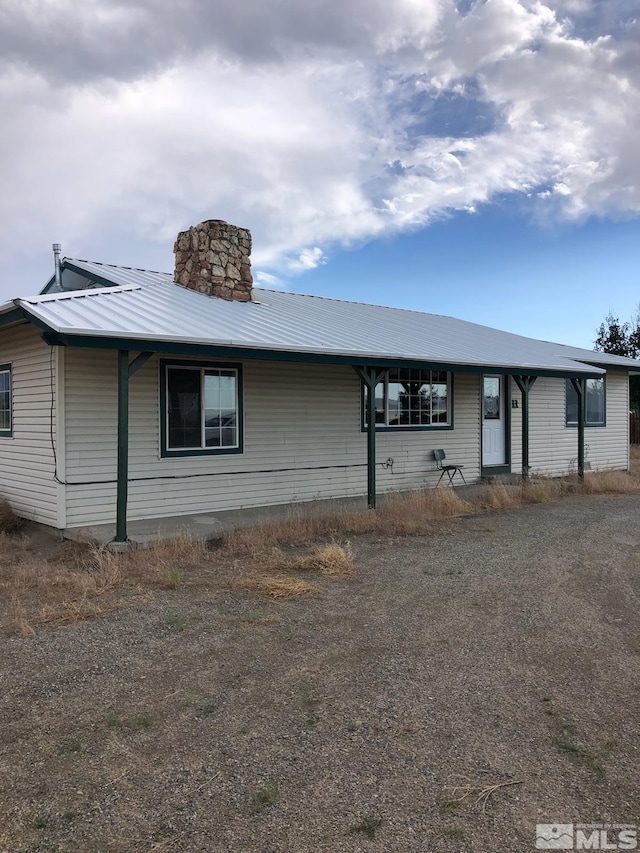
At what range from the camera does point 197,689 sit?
12.4ft

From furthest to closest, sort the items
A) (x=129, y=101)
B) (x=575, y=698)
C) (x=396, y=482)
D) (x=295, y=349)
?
(x=129, y=101)
(x=396, y=482)
(x=295, y=349)
(x=575, y=698)

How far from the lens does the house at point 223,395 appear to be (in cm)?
820

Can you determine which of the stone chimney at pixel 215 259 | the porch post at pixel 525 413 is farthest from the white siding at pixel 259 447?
the stone chimney at pixel 215 259

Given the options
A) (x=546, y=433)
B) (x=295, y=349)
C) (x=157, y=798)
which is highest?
(x=295, y=349)

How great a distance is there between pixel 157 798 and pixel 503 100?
1659cm

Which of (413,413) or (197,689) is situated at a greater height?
(413,413)

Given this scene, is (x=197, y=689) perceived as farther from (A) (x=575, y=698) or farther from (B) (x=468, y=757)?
(A) (x=575, y=698)

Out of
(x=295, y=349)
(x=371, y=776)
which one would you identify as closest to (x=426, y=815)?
(x=371, y=776)

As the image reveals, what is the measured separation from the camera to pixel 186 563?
688cm

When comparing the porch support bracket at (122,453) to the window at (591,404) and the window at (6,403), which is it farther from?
the window at (591,404)

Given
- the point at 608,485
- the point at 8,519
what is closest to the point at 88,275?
the point at 8,519

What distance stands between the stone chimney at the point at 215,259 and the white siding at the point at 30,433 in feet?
11.3

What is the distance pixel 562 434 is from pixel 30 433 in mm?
11989

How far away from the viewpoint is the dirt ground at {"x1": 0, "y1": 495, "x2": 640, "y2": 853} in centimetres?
253
